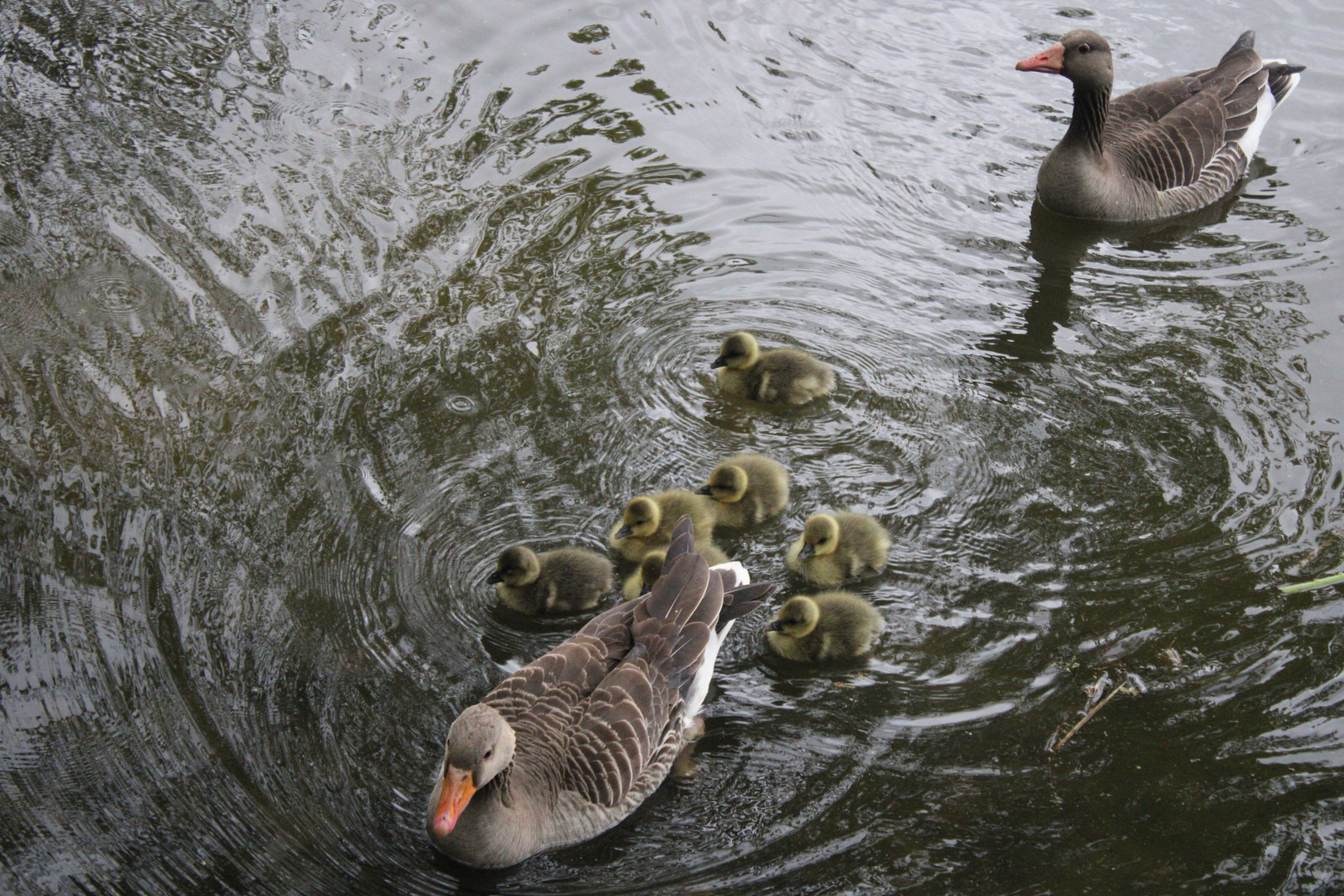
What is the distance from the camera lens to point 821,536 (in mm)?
4734

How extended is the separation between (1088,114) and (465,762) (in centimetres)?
616

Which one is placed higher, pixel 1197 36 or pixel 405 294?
pixel 1197 36

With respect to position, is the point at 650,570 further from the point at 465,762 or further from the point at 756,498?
the point at 465,762

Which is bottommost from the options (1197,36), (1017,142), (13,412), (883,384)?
(13,412)

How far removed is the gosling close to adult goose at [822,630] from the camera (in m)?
4.41

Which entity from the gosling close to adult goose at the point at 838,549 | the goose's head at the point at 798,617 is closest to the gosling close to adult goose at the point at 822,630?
the goose's head at the point at 798,617

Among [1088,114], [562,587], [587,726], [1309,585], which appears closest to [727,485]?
[562,587]

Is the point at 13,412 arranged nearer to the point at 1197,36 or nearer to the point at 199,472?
the point at 199,472

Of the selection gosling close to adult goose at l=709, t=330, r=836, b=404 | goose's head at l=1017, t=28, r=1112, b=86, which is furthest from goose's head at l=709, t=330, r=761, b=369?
goose's head at l=1017, t=28, r=1112, b=86

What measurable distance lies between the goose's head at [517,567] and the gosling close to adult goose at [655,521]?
1.49ft

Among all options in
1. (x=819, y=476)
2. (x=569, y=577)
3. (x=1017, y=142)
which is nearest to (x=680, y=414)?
(x=819, y=476)

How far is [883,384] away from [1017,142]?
10.6 feet

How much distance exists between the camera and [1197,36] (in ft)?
31.4

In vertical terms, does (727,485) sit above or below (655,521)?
above
